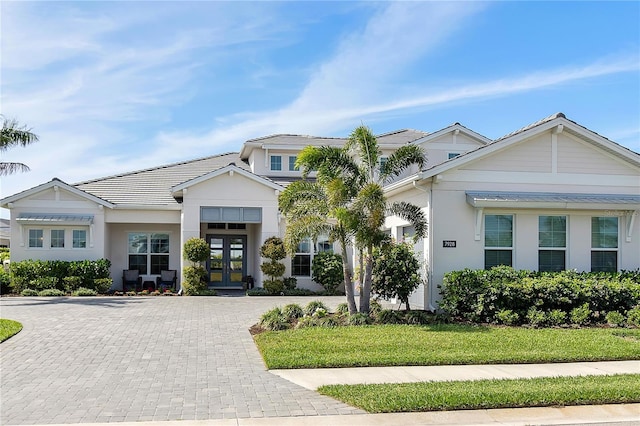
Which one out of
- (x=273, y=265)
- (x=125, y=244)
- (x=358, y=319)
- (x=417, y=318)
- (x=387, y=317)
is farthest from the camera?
(x=125, y=244)

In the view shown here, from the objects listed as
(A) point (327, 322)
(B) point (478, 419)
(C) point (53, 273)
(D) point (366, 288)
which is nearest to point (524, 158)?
(D) point (366, 288)

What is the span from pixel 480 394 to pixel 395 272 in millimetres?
7041

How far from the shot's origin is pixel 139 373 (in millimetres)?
8891

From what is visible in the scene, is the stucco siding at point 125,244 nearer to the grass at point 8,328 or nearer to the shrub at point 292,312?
the grass at point 8,328

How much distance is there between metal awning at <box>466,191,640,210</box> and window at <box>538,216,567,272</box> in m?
0.65

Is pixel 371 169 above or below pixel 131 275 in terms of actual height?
above

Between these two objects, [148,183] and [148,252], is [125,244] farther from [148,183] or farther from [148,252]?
[148,183]

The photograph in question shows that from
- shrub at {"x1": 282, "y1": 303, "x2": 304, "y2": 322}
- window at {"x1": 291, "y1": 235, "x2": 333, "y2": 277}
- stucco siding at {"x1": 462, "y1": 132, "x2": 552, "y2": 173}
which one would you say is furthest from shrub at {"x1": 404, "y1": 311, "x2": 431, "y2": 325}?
window at {"x1": 291, "y1": 235, "x2": 333, "y2": 277}

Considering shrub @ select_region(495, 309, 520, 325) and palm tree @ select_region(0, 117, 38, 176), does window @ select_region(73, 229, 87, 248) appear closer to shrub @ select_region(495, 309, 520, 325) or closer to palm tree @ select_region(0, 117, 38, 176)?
palm tree @ select_region(0, 117, 38, 176)

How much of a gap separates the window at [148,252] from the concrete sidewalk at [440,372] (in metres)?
16.9

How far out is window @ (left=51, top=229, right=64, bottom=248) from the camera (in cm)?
2323

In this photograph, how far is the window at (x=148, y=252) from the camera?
2483cm

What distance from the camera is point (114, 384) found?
8211 millimetres

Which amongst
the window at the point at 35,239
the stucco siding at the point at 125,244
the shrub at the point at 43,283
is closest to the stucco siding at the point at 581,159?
the stucco siding at the point at 125,244
